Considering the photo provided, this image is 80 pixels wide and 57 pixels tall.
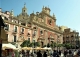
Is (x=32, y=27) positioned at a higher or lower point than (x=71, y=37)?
higher

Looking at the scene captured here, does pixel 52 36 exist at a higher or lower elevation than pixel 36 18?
lower

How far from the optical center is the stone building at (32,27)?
107 ft

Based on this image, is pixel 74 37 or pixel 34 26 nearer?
pixel 34 26

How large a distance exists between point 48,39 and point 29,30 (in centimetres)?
887

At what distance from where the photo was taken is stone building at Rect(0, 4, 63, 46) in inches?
1287

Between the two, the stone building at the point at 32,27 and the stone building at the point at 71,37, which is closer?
the stone building at the point at 32,27

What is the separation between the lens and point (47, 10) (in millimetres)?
46219

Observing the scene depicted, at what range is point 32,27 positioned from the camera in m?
39.0

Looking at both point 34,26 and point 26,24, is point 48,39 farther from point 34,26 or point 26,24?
point 26,24

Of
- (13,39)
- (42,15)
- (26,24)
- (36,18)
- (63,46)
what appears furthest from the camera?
(63,46)

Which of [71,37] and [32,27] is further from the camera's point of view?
[71,37]

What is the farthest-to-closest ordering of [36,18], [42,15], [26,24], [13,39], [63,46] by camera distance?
[63,46], [42,15], [36,18], [26,24], [13,39]

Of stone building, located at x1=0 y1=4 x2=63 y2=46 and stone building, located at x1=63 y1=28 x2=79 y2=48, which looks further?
stone building, located at x1=63 y1=28 x2=79 y2=48

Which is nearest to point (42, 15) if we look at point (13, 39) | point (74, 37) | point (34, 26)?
point (34, 26)
